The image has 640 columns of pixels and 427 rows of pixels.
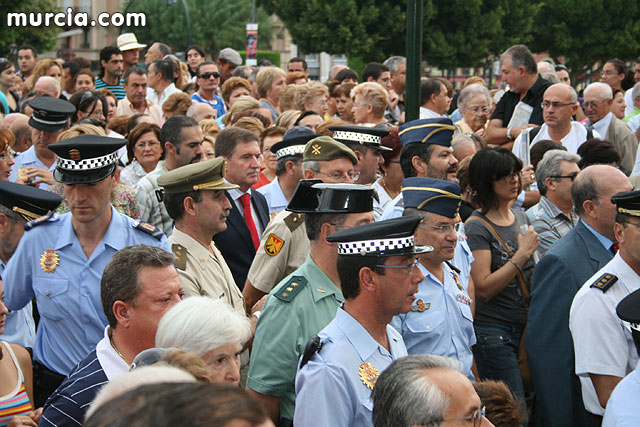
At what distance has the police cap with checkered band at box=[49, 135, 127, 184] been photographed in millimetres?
4582

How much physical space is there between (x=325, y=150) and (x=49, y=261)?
2.05m

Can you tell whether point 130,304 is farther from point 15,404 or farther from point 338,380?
point 338,380

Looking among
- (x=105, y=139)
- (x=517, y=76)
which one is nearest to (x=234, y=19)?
(x=517, y=76)

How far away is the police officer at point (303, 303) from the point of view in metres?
3.84

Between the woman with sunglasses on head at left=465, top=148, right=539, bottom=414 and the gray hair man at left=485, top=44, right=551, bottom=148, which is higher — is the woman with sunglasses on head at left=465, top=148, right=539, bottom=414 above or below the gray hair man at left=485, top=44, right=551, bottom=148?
below

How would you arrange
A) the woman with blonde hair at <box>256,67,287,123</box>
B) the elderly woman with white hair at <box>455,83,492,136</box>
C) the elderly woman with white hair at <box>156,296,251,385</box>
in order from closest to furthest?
the elderly woman with white hair at <box>156,296,251,385</box> → the elderly woman with white hair at <box>455,83,492,136</box> → the woman with blonde hair at <box>256,67,287,123</box>

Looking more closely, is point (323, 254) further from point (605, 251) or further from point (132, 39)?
point (132, 39)

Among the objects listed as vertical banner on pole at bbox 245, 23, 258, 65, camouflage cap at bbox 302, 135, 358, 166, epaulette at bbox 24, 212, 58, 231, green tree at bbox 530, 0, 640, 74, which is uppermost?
green tree at bbox 530, 0, 640, 74

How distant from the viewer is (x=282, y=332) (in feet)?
12.7

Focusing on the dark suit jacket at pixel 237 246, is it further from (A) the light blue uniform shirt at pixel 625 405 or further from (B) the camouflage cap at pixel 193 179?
(A) the light blue uniform shirt at pixel 625 405

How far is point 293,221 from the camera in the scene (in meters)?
5.19

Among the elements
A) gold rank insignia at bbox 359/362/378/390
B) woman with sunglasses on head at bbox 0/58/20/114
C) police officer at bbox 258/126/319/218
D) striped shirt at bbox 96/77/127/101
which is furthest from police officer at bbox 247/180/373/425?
woman with sunglasses on head at bbox 0/58/20/114

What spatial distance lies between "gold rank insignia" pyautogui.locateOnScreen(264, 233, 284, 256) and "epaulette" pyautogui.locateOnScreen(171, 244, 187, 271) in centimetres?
62

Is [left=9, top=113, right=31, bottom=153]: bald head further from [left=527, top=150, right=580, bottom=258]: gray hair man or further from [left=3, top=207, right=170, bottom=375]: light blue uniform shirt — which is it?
[left=527, top=150, right=580, bottom=258]: gray hair man
